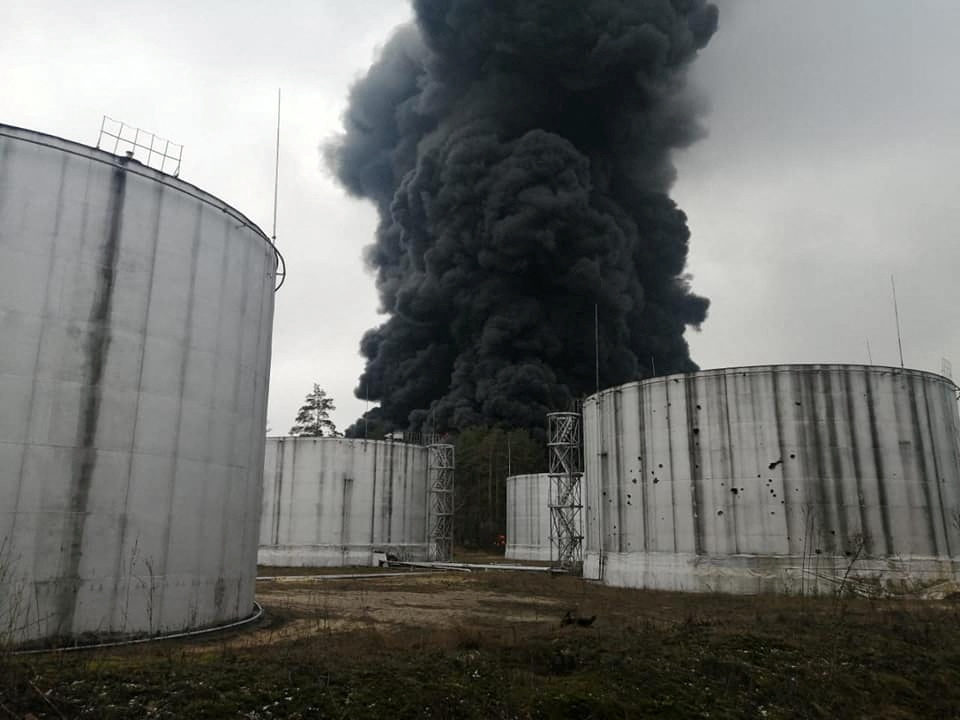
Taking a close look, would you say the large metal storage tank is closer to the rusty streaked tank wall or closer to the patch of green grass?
the patch of green grass

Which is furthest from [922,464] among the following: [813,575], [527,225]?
[527,225]

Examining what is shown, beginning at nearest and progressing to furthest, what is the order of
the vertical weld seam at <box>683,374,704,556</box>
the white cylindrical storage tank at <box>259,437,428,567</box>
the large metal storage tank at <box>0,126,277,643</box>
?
the large metal storage tank at <box>0,126,277,643</box> → the vertical weld seam at <box>683,374,704,556</box> → the white cylindrical storage tank at <box>259,437,428,567</box>

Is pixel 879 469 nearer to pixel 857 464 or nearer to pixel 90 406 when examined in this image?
pixel 857 464

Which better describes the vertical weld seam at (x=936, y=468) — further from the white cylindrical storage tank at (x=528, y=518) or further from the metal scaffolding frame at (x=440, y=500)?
the white cylindrical storage tank at (x=528, y=518)

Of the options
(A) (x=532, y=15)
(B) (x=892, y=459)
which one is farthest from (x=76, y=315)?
(A) (x=532, y=15)

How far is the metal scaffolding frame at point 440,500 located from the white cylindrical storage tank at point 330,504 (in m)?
1.99

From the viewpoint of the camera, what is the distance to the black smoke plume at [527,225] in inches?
2869

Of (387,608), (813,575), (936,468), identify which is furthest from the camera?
(936,468)

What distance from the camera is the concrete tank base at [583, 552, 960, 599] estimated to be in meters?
22.8

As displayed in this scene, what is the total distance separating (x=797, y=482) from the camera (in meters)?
24.0

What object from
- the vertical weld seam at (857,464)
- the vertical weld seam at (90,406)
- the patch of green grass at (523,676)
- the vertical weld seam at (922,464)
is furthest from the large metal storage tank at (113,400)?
the vertical weld seam at (922,464)

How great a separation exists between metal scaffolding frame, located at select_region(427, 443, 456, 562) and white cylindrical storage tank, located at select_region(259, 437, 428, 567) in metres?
1.99

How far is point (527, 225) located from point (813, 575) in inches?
2070

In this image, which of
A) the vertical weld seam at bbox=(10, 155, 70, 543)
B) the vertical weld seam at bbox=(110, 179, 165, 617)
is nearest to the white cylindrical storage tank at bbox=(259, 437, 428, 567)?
the vertical weld seam at bbox=(110, 179, 165, 617)
